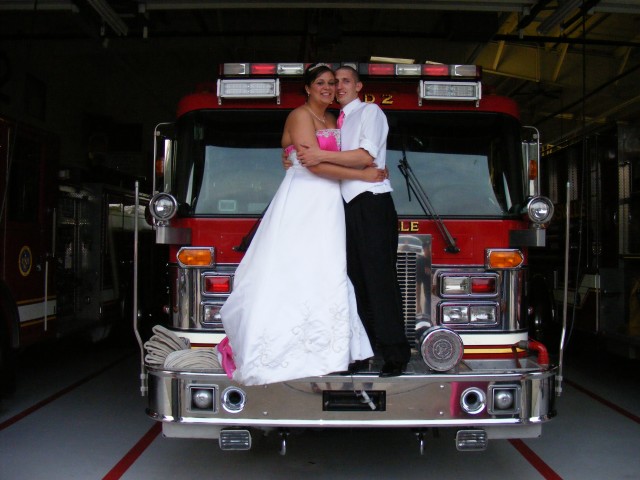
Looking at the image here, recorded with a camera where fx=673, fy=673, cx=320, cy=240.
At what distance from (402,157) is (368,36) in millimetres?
5693

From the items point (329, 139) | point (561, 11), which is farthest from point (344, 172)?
point (561, 11)

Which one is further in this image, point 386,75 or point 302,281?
point 386,75

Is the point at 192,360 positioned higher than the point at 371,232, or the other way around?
the point at 371,232

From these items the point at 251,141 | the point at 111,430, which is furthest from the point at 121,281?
the point at 251,141

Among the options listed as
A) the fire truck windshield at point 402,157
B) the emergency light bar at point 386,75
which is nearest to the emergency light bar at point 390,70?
the emergency light bar at point 386,75

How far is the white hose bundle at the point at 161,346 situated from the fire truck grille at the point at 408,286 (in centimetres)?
135

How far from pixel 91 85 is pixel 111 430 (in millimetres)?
10333

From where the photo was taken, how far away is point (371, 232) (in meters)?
3.66

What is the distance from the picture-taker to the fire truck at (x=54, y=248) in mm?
5914

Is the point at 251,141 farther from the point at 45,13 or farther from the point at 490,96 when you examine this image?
the point at 45,13

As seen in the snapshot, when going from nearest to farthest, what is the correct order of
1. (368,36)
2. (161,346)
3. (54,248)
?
(161,346) → (54,248) → (368,36)

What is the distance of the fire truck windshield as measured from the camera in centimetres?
428

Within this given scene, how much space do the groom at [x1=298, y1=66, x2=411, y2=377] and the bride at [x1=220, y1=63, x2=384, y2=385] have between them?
78mm

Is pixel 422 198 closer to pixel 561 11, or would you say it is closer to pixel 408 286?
pixel 408 286
